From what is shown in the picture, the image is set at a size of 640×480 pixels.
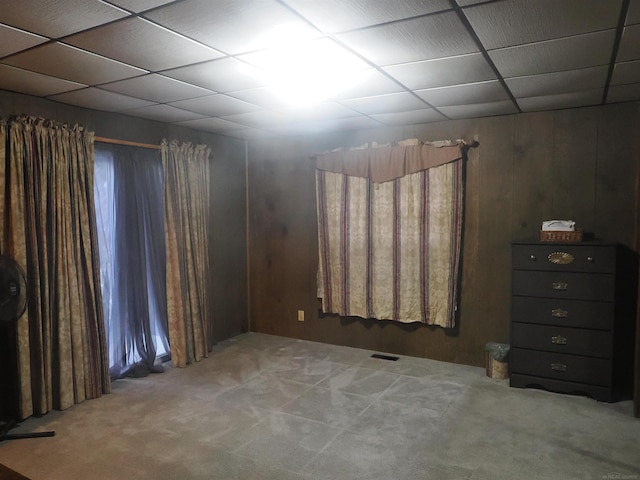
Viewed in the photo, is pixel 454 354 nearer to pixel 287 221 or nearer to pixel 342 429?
pixel 342 429

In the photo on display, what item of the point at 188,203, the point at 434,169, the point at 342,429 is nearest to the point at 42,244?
the point at 188,203

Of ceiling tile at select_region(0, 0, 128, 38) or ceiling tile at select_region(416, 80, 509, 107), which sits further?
ceiling tile at select_region(416, 80, 509, 107)

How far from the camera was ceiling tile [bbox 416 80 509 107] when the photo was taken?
121 inches

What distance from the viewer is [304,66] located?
262 cm

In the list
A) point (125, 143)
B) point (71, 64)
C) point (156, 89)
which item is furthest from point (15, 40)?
point (125, 143)

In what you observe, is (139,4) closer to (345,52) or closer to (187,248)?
(345,52)

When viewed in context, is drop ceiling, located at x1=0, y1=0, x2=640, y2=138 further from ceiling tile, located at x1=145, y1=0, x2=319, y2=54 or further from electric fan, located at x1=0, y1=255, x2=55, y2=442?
electric fan, located at x1=0, y1=255, x2=55, y2=442

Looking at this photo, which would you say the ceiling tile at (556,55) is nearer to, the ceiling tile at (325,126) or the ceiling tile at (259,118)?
the ceiling tile at (325,126)

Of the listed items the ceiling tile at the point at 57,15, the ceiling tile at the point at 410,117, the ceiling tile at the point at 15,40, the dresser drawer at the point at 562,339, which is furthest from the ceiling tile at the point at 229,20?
the dresser drawer at the point at 562,339

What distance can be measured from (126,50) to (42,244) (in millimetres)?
1660

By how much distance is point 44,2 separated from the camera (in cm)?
180

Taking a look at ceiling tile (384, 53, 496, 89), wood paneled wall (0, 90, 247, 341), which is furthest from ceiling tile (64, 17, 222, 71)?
wood paneled wall (0, 90, 247, 341)

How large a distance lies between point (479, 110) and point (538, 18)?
6.21 feet

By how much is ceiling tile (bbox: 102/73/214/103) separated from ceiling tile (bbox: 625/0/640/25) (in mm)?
2392
